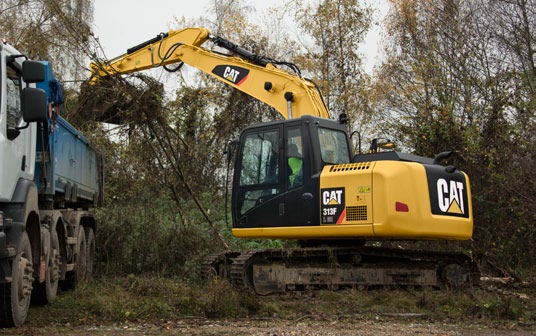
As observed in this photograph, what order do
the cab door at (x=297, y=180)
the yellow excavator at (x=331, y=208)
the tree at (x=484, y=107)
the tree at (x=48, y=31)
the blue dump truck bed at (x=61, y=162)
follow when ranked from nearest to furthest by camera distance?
the blue dump truck bed at (x=61, y=162), the yellow excavator at (x=331, y=208), the cab door at (x=297, y=180), the tree at (x=484, y=107), the tree at (x=48, y=31)

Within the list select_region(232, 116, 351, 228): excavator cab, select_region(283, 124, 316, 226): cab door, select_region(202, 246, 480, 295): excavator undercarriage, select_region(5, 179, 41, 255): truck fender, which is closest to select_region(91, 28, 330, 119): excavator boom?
select_region(232, 116, 351, 228): excavator cab

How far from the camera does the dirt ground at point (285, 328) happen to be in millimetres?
6391

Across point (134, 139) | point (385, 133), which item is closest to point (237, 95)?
point (385, 133)

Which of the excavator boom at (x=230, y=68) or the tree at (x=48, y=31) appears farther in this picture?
the tree at (x=48, y=31)

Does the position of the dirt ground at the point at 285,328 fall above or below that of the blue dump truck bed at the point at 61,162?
below

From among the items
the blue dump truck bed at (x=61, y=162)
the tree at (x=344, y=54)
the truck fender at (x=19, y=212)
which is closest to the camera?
the truck fender at (x=19, y=212)

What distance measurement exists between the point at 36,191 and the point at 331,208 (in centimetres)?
405

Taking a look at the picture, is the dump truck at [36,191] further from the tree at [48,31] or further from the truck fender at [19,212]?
the tree at [48,31]

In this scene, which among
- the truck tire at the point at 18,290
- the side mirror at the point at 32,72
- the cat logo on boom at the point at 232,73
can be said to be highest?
the cat logo on boom at the point at 232,73

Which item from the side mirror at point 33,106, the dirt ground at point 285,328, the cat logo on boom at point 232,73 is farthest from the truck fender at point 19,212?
the cat logo on boom at point 232,73

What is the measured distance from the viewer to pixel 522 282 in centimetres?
1139

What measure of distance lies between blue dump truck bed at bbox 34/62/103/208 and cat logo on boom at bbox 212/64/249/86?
2.63 metres

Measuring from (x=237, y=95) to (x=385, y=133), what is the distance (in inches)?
247

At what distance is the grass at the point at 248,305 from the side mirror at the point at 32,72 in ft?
8.54
